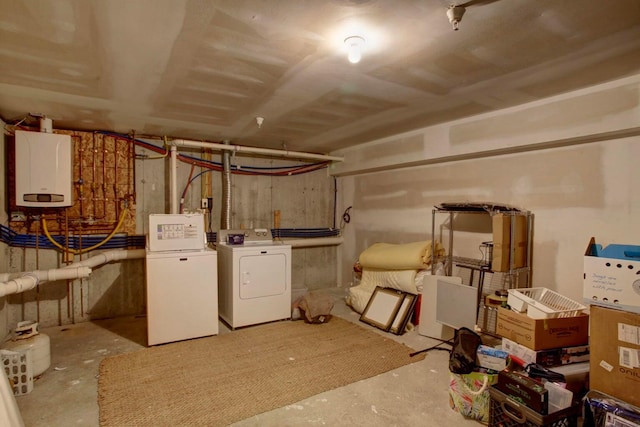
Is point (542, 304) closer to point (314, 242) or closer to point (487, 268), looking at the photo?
point (487, 268)

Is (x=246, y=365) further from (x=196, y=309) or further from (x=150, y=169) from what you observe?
(x=150, y=169)

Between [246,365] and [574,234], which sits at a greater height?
[574,234]

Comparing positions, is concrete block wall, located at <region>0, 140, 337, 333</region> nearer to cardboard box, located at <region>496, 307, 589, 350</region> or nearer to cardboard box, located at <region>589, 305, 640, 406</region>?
cardboard box, located at <region>496, 307, 589, 350</region>

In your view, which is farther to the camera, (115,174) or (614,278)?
(115,174)

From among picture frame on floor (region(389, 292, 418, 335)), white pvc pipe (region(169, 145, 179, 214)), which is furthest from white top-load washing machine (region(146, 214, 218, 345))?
picture frame on floor (region(389, 292, 418, 335))

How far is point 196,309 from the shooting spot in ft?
11.1

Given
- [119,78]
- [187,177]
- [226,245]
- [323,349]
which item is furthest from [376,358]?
[187,177]

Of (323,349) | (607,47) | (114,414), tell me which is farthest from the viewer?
(323,349)

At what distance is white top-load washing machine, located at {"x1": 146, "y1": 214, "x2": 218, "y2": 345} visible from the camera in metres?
3.19

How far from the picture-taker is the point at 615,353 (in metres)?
1.87

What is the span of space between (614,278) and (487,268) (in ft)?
4.52

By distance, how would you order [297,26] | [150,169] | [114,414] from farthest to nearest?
[150,169] < [114,414] < [297,26]

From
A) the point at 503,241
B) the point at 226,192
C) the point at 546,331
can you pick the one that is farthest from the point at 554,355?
the point at 226,192

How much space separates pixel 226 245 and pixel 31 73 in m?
2.26
